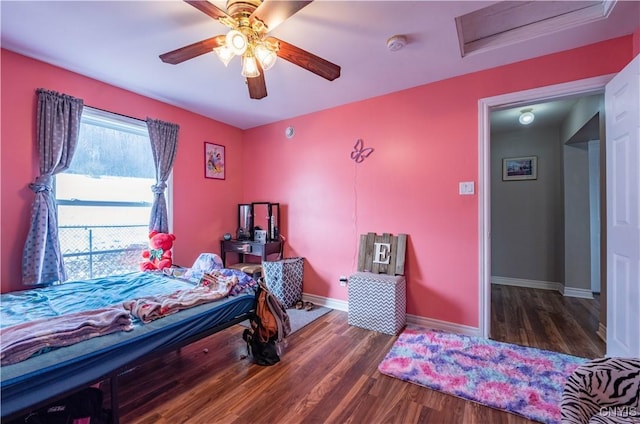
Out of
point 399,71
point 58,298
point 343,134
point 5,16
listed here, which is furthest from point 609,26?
point 58,298

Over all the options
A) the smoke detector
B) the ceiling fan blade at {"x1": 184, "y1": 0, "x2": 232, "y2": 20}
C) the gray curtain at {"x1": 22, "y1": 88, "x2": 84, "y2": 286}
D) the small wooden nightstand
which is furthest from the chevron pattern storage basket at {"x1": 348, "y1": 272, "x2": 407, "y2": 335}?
the gray curtain at {"x1": 22, "y1": 88, "x2": 84, "y2": 286}

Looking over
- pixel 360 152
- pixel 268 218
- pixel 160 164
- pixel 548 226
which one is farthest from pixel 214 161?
pixel 548 226

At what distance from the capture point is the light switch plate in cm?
258

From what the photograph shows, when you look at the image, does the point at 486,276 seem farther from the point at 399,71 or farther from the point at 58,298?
the point at 58,298

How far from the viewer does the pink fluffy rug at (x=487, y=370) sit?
1680mm

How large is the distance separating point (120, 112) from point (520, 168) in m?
5.45

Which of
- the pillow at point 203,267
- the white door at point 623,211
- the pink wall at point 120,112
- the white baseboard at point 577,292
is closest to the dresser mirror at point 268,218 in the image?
the pink wall at point 120,112

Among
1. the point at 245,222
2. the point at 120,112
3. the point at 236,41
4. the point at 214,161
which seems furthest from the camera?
the point at 245,222

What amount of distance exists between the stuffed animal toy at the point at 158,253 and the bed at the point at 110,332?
0.94 ft

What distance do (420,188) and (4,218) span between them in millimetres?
3642

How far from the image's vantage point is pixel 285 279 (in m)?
3.33

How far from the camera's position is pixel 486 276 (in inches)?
99.2

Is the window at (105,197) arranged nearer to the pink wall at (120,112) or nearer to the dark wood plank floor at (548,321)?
the pink wall at (120,112)

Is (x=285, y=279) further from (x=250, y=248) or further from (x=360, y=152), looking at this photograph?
(x=360, y=152)
